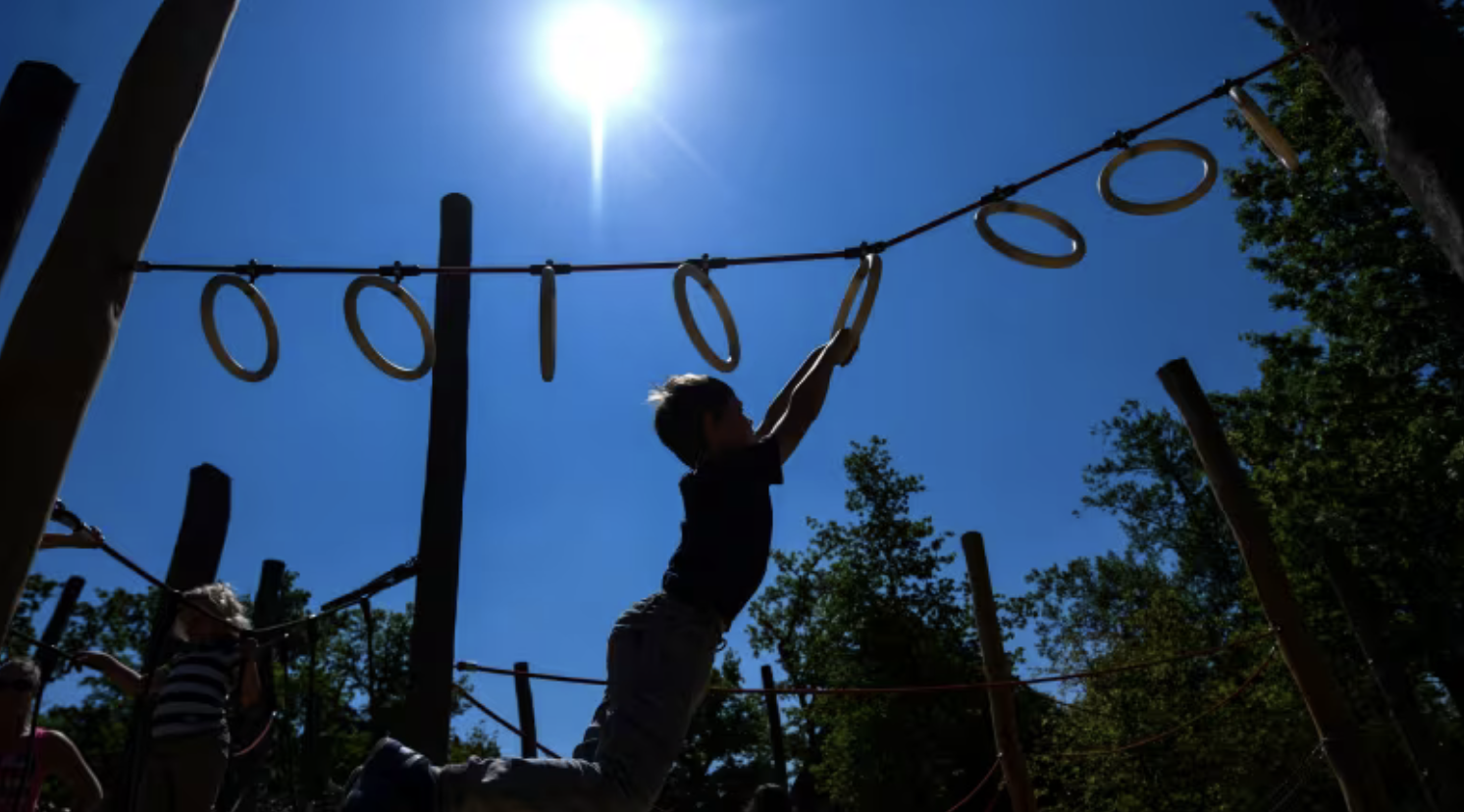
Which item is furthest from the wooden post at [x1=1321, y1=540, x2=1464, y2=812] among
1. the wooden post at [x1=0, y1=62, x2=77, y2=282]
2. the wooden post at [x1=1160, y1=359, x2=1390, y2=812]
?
the wooden post at [x1=0, y1=62, x2=77, y2=282]

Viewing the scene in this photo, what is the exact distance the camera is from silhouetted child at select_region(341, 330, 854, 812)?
2.08m

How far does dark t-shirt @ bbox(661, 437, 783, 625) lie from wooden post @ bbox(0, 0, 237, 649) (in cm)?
139

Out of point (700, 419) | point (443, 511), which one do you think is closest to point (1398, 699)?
point (700, 419)

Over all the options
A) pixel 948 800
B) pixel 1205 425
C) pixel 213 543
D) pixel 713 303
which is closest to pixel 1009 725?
pixel 1205 425

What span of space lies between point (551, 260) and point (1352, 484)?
16.9 m

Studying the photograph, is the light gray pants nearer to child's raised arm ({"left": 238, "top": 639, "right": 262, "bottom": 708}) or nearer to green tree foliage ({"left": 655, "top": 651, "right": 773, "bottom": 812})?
child's raised arm ({"left": 238, "top": 639, "right": 262, "bottom": 708})

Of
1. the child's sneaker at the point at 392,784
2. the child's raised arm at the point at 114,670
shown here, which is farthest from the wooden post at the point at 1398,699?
Answer: the child's raised arm at the point at 114,670

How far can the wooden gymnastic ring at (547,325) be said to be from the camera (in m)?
3.57

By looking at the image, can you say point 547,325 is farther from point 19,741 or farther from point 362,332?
point 19,741

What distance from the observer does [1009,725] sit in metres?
5.80

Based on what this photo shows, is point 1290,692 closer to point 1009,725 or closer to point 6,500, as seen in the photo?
point 1009,725

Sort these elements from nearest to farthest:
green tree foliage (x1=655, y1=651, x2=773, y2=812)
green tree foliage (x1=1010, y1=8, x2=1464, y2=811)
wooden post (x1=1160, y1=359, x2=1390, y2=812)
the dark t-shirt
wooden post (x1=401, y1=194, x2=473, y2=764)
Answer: the dark t-shirt → wooden post (x1=1160, y1=359, x2=1390, y2=812) → wooden post (x1=401, y1=194, x2=473, y2=764) → green tree foliage (x1=1010, y1=8, x2=1464, y2=811) → green tree foliage (x1=655, y1=651, x2=773, y2=812)

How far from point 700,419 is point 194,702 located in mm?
2640

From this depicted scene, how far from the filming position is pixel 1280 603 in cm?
482
